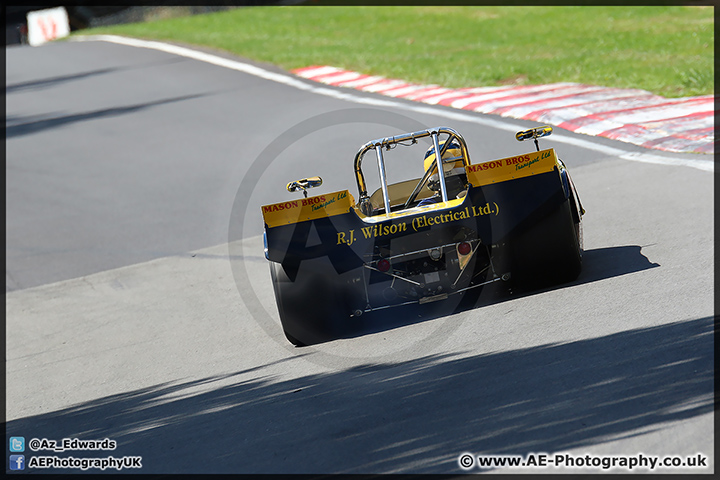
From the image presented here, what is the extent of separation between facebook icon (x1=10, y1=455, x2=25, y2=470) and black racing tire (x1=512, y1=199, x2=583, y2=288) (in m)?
3.79

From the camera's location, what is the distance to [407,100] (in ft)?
57.6

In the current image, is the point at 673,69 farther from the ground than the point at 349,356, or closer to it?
farther from the ground

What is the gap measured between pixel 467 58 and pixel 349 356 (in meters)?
15.8

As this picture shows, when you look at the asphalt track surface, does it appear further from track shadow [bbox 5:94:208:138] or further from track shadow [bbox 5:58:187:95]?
track shadow [bbox 5:58:187:95]

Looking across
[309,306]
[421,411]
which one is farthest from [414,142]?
[421,411]

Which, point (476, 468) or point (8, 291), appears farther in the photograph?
point (8, 291)

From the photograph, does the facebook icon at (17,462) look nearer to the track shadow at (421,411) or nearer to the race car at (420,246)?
the track shadow at (421,411)

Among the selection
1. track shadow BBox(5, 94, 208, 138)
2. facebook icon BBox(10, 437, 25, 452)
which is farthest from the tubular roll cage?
track shadow BBox(5, 94, 208, 138)

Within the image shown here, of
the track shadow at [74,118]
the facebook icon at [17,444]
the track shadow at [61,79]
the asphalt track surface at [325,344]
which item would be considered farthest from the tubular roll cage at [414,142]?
the track shadow at [61,79]

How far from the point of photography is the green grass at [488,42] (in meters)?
17.1

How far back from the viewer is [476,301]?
6.98m

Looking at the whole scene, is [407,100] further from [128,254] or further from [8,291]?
[8,291]

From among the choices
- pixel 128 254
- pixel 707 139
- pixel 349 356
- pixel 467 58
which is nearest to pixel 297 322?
pixel 349 356

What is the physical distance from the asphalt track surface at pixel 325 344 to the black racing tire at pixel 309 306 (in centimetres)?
14
